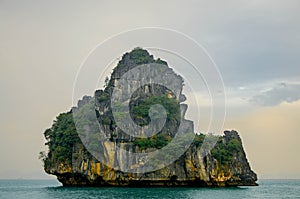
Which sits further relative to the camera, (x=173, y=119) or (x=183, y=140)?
(x=173, y=119)

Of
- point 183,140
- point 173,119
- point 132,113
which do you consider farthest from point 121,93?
point 183,140

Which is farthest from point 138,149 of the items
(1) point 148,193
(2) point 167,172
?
(1) point 148,193

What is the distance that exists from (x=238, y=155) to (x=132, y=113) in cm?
1194

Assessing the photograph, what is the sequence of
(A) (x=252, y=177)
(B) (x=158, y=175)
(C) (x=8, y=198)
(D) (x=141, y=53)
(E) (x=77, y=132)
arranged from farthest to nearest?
(D) (x=141, y=53) < (A) (x=252, y=177) < (E) (x=77, y=132) < (B) (x=158, y=175) < (C) (x=8, y=198)

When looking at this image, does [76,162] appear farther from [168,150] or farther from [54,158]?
[168,150]

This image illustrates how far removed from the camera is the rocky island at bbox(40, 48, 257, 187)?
41156 millimetres

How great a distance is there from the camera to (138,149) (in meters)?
41.1

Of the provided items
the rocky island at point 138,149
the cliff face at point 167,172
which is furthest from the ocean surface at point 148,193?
the rocky island at point 138,149

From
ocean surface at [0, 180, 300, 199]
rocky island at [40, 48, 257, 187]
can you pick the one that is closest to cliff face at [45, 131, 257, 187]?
rocky island at [40, 48, 257, 187]

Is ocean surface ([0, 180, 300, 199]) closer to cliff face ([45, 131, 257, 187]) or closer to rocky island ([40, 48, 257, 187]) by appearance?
cliff face ([45, 131, 257, 187])

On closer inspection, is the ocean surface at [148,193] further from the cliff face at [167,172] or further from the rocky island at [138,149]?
the rocky island at [138,149]

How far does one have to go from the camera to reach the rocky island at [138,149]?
135 ft

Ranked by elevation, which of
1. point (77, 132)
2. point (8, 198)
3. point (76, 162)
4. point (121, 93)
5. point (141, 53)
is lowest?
point (8, 198)

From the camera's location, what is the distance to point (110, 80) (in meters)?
49.7
